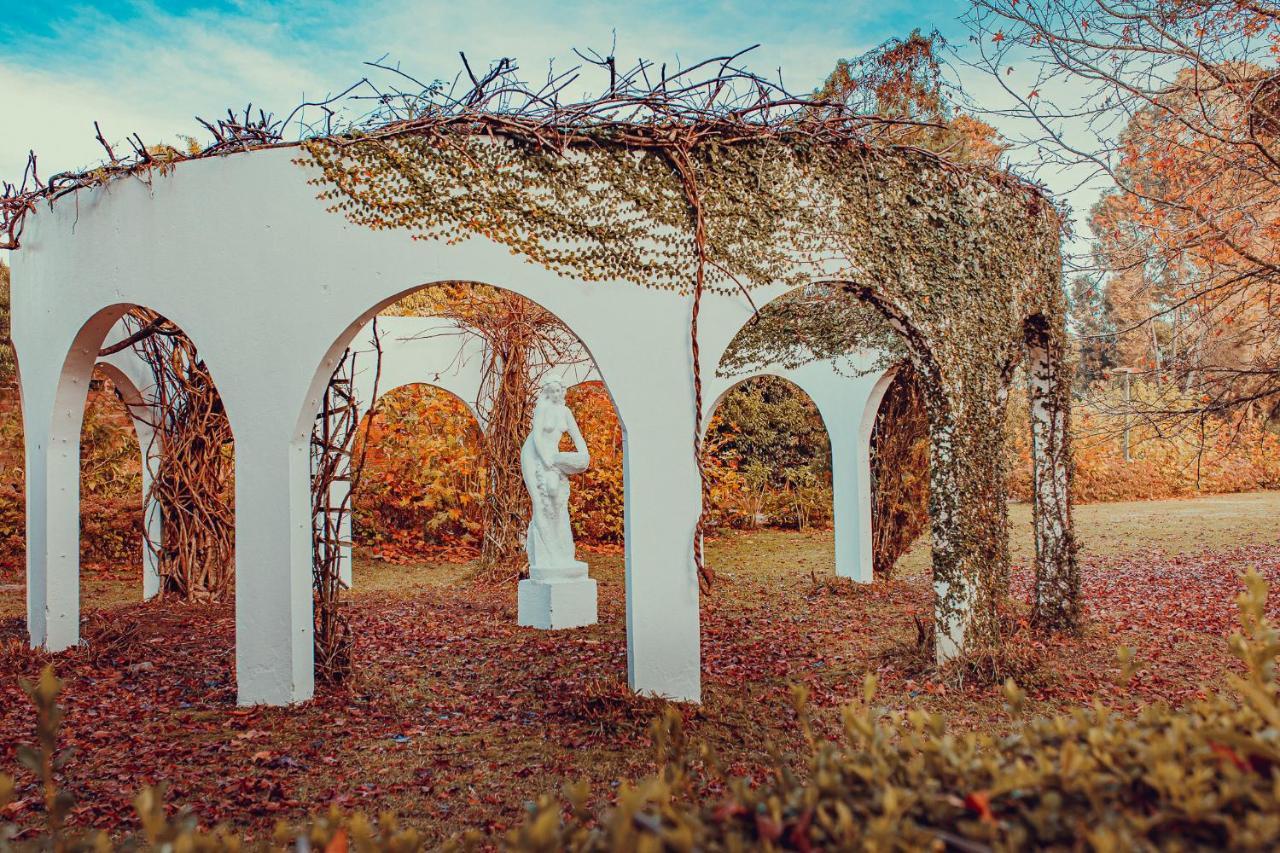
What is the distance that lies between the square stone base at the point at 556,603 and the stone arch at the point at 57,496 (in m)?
3.88

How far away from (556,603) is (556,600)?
0.03 m

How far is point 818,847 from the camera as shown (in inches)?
58.6

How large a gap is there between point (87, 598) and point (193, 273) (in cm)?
707

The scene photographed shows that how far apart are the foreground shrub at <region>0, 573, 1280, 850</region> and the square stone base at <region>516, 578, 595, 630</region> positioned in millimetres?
7040

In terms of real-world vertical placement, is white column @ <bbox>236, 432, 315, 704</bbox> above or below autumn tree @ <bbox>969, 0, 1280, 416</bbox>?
below

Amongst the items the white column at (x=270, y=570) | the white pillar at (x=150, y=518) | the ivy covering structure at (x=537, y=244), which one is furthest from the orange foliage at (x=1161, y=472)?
the white column at (x=270, y=570)

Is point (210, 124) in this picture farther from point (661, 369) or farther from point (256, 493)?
point (661, 369)

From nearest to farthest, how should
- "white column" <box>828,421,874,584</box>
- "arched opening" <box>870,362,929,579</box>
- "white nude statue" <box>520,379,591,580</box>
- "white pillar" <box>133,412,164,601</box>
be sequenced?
"white nude statue" <box>520,379,591,580</box>
"white pillar" <box>133,412,164,601</box>
"white column" <box>828,421,874,584</box>
"arched opening" <box>870,362,929,579</box>

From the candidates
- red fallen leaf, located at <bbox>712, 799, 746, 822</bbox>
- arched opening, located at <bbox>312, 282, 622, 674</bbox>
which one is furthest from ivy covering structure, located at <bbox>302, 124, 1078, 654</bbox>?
red fallen leaf, located at <bbox>712, 799, 746, 822</bbox>

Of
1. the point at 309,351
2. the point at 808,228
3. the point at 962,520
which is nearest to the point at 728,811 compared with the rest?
the point at 309,351

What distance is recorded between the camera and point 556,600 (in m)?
8.73

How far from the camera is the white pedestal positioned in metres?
8.73

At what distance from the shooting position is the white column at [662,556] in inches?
218

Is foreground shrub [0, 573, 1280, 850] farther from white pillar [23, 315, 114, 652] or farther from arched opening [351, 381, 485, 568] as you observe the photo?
arched opening [351, 381, 485, 568]
